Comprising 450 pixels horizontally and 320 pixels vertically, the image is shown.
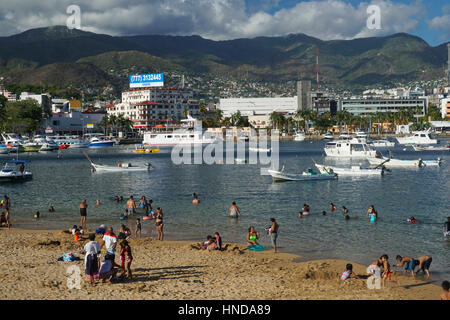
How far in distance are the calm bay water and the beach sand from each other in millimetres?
2872

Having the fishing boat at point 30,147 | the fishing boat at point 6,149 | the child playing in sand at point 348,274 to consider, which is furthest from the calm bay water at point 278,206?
the fishing boat at point 30,147

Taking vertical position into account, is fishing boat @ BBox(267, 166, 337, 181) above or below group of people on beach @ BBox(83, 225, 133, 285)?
above

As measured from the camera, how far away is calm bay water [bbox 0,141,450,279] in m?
28.8

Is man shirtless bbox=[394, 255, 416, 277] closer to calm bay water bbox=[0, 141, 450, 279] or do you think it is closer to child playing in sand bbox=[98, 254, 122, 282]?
calm bay water bbox=[0, 141, 450, 279]

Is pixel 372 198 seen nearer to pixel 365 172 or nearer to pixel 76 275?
pixel 365 172

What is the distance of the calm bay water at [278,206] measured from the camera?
2881 centimetres

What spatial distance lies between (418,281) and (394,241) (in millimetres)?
7967

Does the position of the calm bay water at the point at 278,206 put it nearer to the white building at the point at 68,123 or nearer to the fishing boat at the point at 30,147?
the fishing boat at the point at 30,147

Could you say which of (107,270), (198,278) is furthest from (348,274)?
(107,270)

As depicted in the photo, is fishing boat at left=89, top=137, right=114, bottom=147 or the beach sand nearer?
the beach sand

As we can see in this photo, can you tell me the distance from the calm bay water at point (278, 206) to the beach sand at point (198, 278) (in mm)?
2872

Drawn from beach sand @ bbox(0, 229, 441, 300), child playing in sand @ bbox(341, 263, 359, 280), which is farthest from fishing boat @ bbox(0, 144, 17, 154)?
child playing in sand @ bbox(341, 263, 359, 280)

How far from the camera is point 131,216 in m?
38.0
